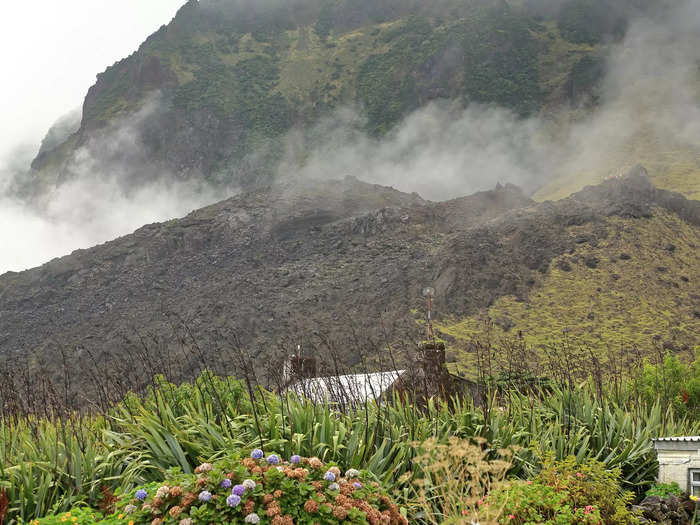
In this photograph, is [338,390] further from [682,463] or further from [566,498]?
[682,463]

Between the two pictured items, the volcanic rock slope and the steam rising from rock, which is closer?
the volcanic rock slope

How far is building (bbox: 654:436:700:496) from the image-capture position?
277 inches

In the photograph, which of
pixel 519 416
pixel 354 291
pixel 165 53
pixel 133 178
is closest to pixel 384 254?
pixel 354 291

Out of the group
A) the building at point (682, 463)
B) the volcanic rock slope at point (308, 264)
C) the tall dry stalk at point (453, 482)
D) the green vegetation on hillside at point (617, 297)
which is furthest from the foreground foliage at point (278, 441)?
the volcanic rock slope at point (308, 264)

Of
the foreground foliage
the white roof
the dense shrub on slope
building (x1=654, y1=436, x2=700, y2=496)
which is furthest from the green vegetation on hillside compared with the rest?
the dense shrub on slope

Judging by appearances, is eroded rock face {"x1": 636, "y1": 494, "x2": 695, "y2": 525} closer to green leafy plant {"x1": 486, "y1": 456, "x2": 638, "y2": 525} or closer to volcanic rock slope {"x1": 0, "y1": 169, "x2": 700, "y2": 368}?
green leafy plant {"x1": 486, "y1": 456, "x2": 638, "y2": 525}

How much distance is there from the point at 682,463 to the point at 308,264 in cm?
7036

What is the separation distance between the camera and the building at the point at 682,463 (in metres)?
7.02

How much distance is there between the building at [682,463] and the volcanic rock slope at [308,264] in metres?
48.6

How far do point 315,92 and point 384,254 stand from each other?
3778 inches

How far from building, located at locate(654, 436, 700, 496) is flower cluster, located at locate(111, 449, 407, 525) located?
358 cm

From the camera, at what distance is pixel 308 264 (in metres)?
76.9

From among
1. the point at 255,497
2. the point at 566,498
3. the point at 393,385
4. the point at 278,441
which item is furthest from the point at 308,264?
the point at 255,497

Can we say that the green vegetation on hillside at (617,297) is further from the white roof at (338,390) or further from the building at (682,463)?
the building at (682,463)
